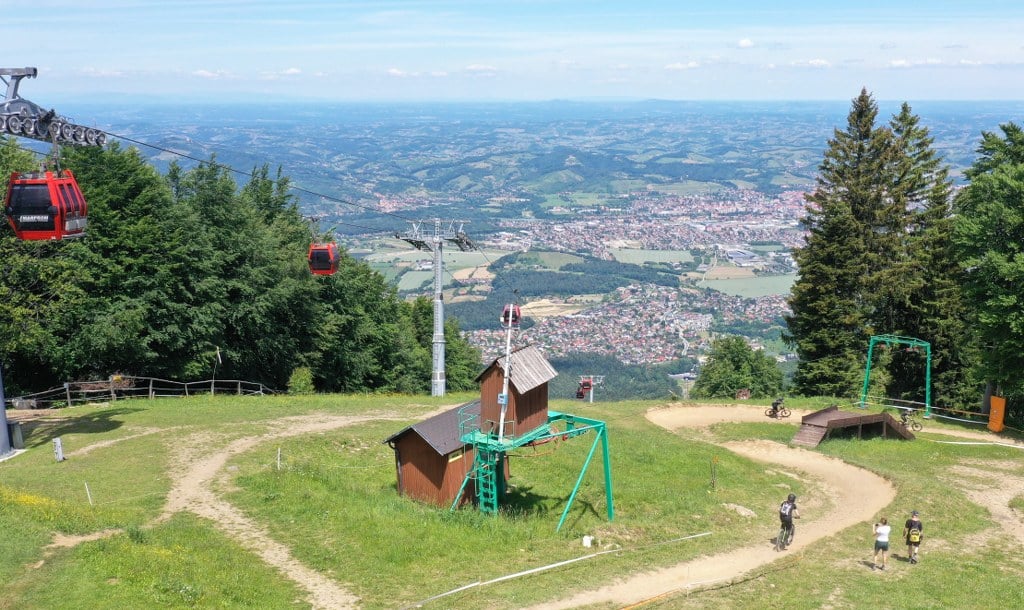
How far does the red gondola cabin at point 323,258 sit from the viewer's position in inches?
1496

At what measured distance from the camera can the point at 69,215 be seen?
23.8 m

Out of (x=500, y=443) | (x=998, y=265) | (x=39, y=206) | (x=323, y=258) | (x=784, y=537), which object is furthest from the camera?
(x=323, y=258)

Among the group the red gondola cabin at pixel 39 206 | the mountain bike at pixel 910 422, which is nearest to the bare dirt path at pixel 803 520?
the mountain bike at pixel 910 422

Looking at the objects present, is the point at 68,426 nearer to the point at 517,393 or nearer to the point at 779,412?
the point at 517,393

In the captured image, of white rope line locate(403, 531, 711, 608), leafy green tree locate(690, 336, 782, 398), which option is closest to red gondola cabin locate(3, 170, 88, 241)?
white rope line locate(403, 531, 711, 608)

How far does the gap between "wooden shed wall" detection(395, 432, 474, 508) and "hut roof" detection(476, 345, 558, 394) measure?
278 cm

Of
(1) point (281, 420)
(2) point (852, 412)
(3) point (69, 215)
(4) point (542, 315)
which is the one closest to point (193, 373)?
(1) point (281, 420)

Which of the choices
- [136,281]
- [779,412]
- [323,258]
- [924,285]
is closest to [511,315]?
[323,258]

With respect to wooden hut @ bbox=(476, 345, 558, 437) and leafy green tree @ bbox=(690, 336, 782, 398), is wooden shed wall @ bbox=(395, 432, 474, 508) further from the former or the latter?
leafy green tree @ bbox=(690, 336, 782, 398)

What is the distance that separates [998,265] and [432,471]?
27.6 m

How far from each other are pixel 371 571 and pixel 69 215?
1422cm

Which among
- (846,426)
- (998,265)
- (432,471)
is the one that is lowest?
(846,426)

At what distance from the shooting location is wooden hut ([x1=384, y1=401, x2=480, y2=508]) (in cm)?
2491

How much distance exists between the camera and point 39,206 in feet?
76.1
